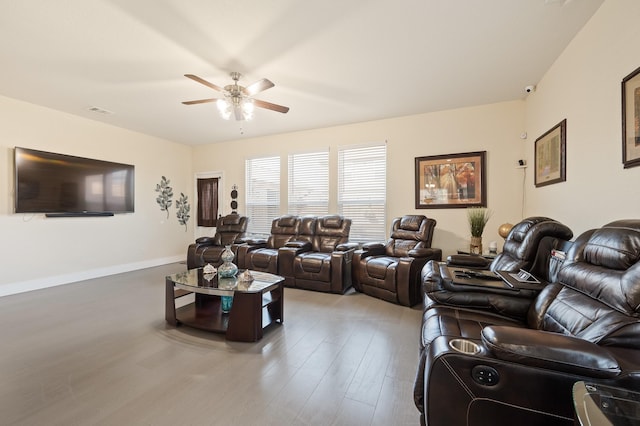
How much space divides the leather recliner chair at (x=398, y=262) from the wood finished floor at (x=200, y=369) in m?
0.28

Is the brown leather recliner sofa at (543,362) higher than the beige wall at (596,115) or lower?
lower

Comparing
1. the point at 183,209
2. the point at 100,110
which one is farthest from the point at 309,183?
the point at 100,110

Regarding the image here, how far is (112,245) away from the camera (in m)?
5.16

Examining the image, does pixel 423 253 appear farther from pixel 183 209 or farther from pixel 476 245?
pixel 183 209

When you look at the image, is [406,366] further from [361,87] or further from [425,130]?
[425,130]

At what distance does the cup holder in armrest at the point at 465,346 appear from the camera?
1094 mm

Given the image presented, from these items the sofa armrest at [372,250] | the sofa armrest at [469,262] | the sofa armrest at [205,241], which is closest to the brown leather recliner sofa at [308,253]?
the sofa armrest at [372,250]

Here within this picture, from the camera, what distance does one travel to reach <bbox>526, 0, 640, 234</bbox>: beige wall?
185cm

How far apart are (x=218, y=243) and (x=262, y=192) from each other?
4.75ft

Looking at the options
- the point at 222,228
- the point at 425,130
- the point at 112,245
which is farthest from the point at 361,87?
the point at 112,245

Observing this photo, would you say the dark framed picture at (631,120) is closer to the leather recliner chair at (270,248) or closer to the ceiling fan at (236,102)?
the ceiling fan at (236,102)

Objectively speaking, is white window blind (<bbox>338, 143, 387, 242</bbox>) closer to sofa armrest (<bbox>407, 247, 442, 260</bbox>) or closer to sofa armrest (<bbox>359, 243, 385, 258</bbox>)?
sofa armrest (<bbox>359, 243, 385, 258</bbox>)

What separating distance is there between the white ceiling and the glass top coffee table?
7.70 ft

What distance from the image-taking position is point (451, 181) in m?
4.37
